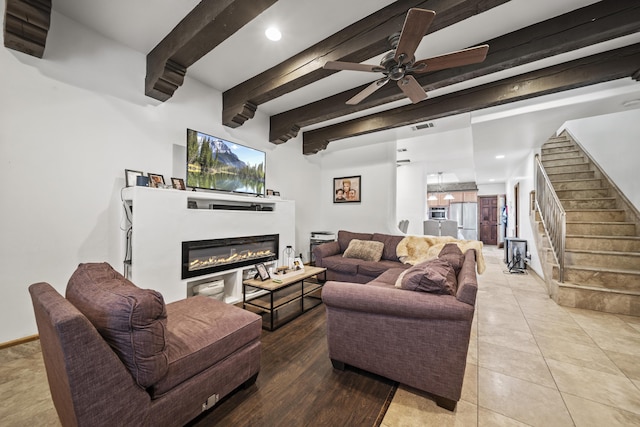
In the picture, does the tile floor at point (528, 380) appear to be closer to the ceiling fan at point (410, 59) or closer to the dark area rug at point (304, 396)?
the dark area rug at point (304, 396)

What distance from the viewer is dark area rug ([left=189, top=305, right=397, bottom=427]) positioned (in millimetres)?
1402

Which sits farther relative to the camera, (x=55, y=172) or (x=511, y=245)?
(x=511, y=245)

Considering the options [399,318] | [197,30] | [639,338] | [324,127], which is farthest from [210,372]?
[324,127]

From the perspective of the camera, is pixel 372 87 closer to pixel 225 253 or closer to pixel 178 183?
pixel 178 183

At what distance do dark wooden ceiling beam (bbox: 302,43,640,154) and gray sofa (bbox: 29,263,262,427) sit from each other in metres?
3.79

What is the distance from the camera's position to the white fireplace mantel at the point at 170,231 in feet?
8.02

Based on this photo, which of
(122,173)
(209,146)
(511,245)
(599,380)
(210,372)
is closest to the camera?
A: (210,372)

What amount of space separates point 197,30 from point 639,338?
16.5ft

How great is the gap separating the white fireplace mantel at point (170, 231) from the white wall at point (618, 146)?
227 inches

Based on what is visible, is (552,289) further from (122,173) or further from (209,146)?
(122,173)

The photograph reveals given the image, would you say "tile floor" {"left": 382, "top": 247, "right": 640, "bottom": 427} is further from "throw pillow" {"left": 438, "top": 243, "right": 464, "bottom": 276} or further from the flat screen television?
the flat screen television

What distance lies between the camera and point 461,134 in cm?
493

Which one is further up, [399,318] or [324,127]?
[324,127]

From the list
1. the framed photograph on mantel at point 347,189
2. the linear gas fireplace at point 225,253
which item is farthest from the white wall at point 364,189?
the linear gas fireplace at point 225,253
